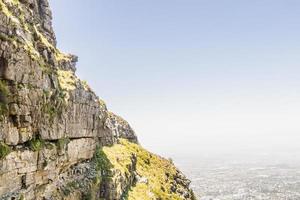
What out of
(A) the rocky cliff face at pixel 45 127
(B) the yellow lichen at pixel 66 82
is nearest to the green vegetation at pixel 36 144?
(A) the rocky cliff face at pixel 45 127

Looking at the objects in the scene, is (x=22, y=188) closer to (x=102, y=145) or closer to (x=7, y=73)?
(x=7, y=73)

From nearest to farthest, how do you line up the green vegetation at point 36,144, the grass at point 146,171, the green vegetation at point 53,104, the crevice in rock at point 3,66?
the crevice in rock at point 3,66 → the green vegetation at point 36,144 → the green vegetation at point 53,104 → the grass at point 146,171

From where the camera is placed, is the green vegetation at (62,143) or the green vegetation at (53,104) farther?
the green vegetation at (62,143)

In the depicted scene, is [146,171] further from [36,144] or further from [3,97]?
[3,97]

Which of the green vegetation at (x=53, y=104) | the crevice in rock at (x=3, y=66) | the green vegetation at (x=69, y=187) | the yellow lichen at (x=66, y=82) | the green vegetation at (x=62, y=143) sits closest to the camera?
the crevice in rock at (x=3, y=66)

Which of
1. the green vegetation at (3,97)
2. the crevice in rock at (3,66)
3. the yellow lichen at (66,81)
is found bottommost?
the green vegetation at (3,97)

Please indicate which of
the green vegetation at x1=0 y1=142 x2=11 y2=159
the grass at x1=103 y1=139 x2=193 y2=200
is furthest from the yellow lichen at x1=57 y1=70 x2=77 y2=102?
the grass at x1=103 y1=139 x2=193 y2=200

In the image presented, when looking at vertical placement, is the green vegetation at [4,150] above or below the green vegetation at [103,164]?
above

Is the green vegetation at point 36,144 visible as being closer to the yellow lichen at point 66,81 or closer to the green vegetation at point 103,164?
the yellow lichen at point 66,81

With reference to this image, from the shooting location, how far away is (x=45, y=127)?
48.2m

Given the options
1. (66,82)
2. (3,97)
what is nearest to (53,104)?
(66,82)

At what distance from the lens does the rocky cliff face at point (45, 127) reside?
40.6 m

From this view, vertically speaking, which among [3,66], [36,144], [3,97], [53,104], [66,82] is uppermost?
[66,82]

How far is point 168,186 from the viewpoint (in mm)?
97812
